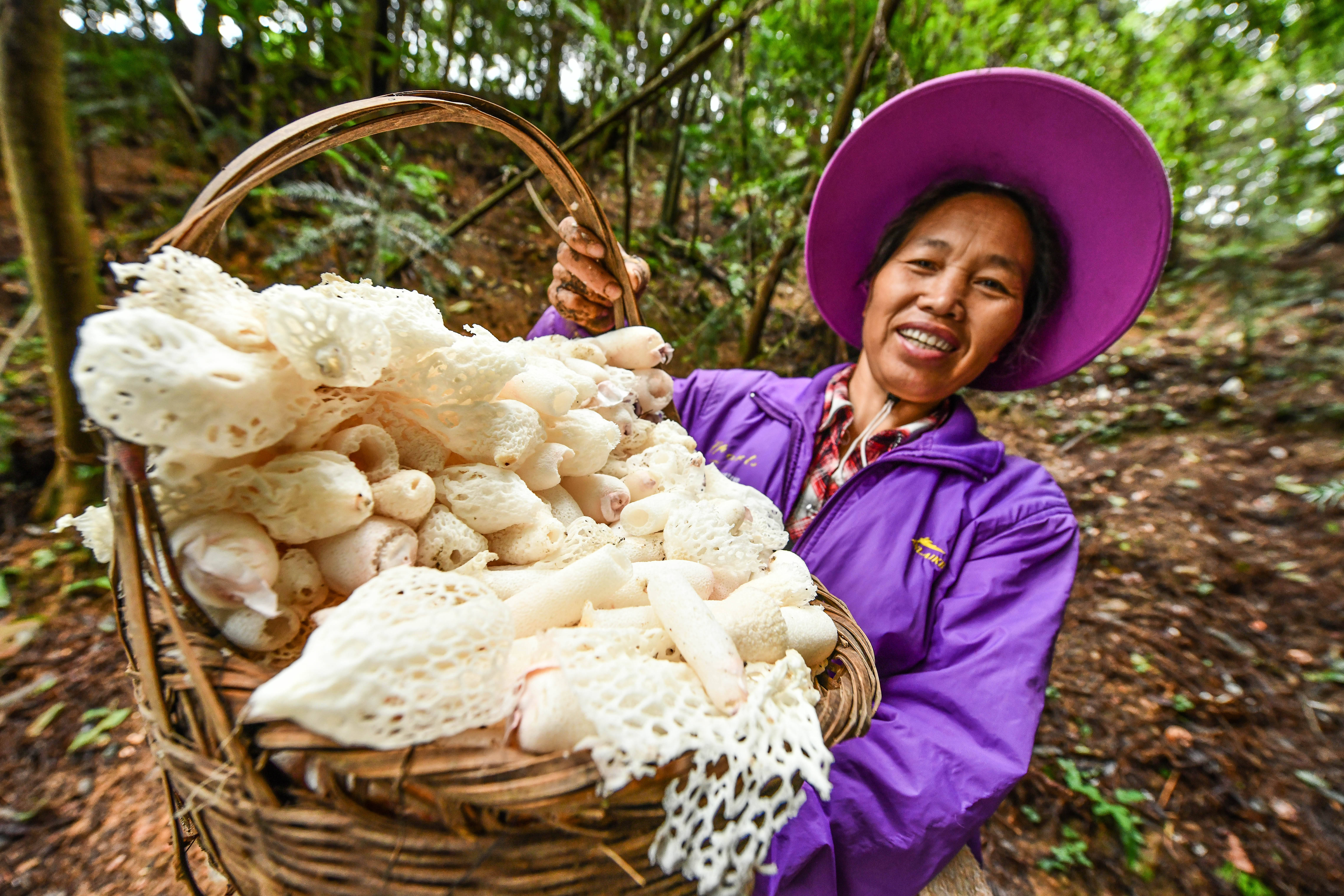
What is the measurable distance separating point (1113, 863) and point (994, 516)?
1756 millimetres

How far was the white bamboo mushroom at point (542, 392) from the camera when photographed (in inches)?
37.8

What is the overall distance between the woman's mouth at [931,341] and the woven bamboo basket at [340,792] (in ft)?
4.23

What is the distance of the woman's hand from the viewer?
1.39 metres

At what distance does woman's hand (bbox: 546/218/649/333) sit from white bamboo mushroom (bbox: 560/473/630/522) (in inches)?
21.2

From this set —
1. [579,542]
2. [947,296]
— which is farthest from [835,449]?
[579,542]

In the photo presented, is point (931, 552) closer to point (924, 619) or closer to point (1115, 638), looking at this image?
point (924, 619)

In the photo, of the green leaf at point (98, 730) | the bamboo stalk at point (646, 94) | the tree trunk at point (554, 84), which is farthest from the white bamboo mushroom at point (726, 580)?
the tree trunk at point (554, 84)

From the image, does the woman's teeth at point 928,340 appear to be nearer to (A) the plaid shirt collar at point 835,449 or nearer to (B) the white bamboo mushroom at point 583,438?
(A) the plaid shirt collar at point 835,449

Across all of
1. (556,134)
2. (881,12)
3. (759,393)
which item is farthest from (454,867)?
(556,134)

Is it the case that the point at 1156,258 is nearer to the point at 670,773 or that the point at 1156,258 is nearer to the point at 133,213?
the point at 670,773

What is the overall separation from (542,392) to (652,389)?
427 mm

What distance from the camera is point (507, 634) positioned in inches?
26.4

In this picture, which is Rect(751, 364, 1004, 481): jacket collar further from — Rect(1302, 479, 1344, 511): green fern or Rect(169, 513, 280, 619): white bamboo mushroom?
Rect(1302, 479, 1344, 511): green fern

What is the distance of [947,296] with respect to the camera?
4.83 feet
